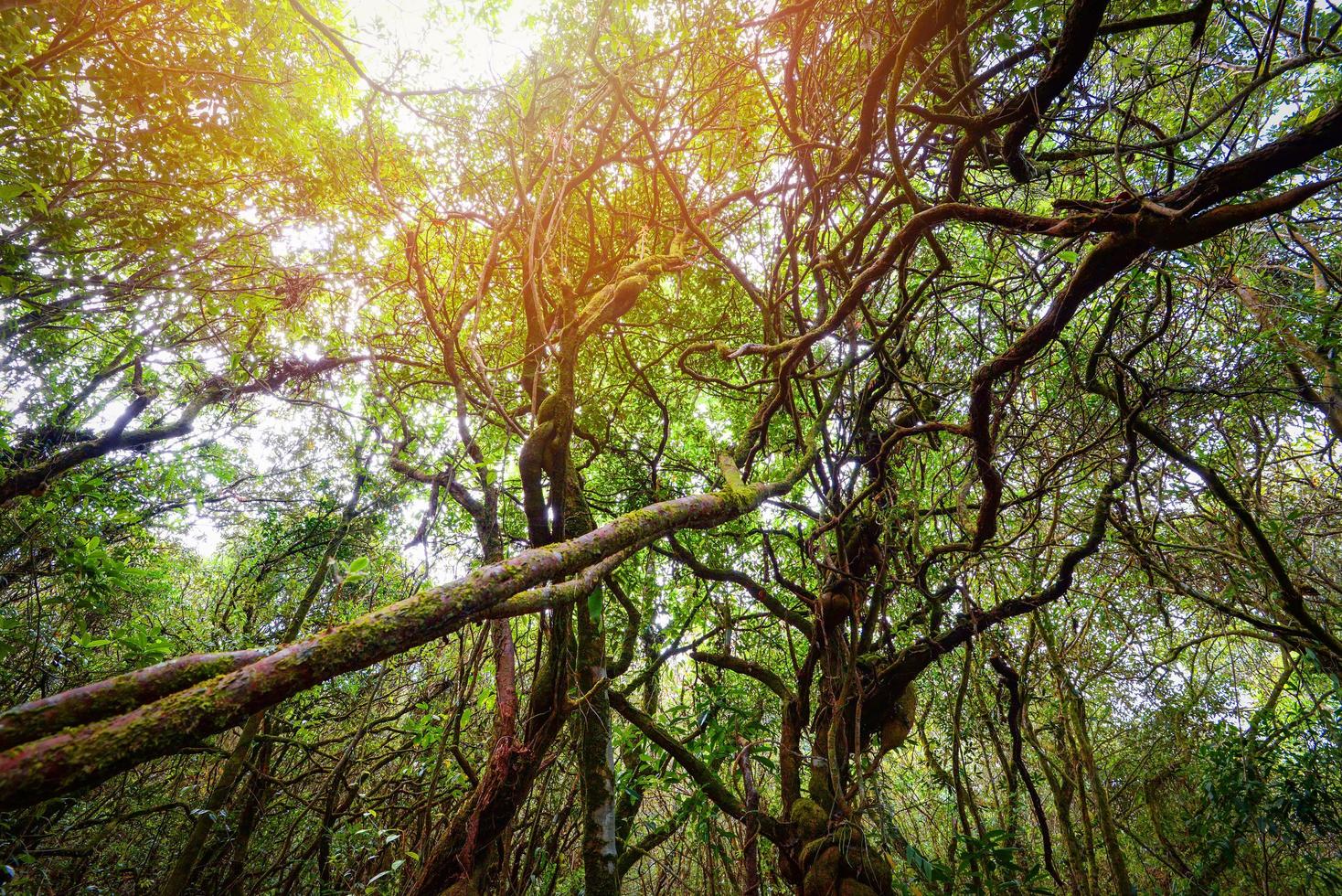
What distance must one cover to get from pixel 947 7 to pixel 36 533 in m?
7.01

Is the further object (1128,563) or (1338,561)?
(1338,561)

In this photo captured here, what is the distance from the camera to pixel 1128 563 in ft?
12.4

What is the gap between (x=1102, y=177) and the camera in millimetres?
3352

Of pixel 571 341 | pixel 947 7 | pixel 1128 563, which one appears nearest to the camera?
pixel 947 7

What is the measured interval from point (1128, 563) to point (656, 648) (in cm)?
367

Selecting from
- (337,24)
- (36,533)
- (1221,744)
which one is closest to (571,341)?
(337,24)

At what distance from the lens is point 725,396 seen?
3895 mm

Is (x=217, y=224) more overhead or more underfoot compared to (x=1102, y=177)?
more overhead

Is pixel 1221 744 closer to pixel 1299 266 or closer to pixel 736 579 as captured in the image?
pixel 1299 266

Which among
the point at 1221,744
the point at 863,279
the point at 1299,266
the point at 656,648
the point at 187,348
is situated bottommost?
the point at 1221,744

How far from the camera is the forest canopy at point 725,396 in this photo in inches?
92.0

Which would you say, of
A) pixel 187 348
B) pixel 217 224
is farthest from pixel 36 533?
pixel 217 224

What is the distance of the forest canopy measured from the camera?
7.67ft

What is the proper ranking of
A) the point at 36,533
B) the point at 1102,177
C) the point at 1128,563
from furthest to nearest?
1. the point at 36,533
2. the point at 1128,563
3. the point at 1102,177
